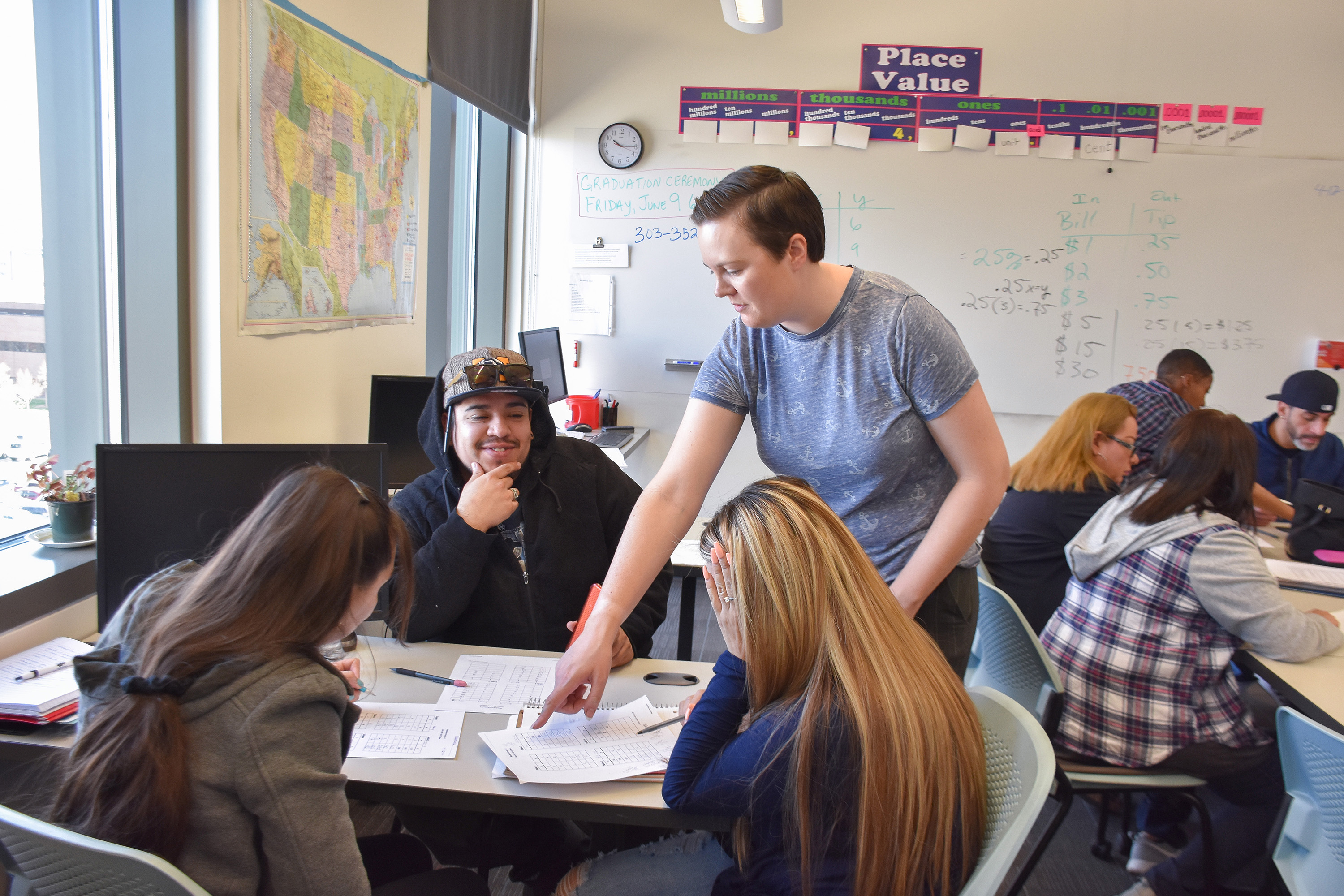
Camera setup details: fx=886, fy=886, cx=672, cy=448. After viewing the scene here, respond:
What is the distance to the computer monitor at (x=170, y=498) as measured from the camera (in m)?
1.56

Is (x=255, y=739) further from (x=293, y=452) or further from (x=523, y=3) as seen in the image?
(x=523, y=3)

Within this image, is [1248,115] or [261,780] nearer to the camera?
[261,780]

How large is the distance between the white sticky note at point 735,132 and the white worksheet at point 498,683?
11.0 ft

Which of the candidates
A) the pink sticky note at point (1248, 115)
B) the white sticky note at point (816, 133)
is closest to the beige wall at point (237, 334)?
the white sticky note at point (816, 133)

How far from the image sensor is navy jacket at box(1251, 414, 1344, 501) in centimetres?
344

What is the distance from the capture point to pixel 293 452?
167cm

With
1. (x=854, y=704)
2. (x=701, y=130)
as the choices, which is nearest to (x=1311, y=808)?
(x=854, y=704)

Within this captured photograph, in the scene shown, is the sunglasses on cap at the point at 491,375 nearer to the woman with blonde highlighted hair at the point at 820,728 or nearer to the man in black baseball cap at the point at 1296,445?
the woman with blonde highlighted hair at the point at 820,728

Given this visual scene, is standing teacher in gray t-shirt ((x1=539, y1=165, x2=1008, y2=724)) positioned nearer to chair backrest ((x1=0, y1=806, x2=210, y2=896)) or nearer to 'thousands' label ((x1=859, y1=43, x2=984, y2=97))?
chair backrest ((x1=0, y1=806, x2=210, y2=896))

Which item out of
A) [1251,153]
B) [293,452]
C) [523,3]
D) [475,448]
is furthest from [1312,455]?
[523,3]

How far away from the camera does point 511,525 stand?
1984mm

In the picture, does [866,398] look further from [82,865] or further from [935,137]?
[935,137]

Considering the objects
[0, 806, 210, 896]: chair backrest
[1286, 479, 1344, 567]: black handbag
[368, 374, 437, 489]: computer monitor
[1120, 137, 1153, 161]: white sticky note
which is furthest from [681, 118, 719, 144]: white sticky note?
[0, 806, 210, 896]: chair backrest

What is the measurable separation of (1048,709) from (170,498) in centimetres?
178
